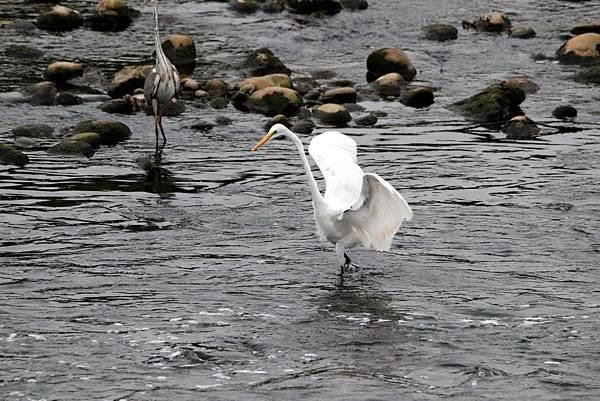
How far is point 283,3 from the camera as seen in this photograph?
27.0 metres

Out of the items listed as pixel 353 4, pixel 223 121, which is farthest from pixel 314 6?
pixel 223 121

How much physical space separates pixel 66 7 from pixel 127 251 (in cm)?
1381

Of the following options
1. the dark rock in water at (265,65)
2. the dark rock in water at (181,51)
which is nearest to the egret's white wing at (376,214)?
the dark rock in water at (265,65)

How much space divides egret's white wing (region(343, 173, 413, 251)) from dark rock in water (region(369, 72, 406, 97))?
8749mm

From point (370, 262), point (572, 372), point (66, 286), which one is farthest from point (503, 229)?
point (66, 286)

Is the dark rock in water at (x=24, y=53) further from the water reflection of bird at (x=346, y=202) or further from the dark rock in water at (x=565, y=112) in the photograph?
the water reflection of bird at (x=346, y=202)

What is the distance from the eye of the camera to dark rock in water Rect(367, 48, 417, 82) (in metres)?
21.3

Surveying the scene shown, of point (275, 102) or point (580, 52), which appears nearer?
point (275, 102)

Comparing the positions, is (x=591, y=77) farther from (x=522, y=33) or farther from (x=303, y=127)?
(x=303, y=127)

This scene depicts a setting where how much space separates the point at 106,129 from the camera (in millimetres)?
17109

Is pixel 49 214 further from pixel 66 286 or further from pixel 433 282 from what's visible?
pixel 433 282

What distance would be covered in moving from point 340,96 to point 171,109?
2.73 metres

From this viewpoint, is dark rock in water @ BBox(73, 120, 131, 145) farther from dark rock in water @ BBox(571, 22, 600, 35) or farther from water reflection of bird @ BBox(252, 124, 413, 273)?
dark rock in water @ BBox(571, 22, 600, 35)

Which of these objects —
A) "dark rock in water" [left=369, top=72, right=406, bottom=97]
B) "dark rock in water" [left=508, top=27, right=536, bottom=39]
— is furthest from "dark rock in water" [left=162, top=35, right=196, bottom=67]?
"dark rock in water" [left=508, top=27, right=536, bottom=39]
